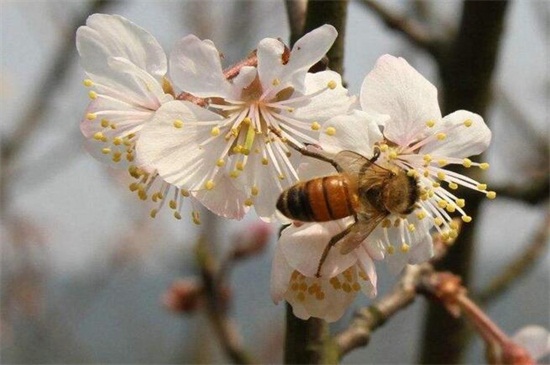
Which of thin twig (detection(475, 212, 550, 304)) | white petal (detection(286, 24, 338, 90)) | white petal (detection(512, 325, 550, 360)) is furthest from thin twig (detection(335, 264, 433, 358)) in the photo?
thin twig (detection(475, 212, 550, 304))

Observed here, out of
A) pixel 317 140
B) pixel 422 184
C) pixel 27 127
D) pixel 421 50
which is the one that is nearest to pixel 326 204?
pixel 317 140

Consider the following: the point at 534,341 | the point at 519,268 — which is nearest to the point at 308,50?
the point at 534,341

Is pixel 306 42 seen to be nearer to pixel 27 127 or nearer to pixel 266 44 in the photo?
pixel 266 44

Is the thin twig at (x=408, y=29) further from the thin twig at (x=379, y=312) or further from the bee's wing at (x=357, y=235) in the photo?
the bee's wing at (x=357, y=235)

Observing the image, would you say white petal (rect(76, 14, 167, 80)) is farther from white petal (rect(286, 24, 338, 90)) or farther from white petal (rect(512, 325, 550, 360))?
white petal (rect(512, 325, 550, 360))

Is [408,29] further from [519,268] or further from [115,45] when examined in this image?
[115,45]

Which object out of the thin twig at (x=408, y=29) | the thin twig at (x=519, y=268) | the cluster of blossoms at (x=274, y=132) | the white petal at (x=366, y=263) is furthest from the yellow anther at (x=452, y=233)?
the thin twig at (x=519, y=268)
